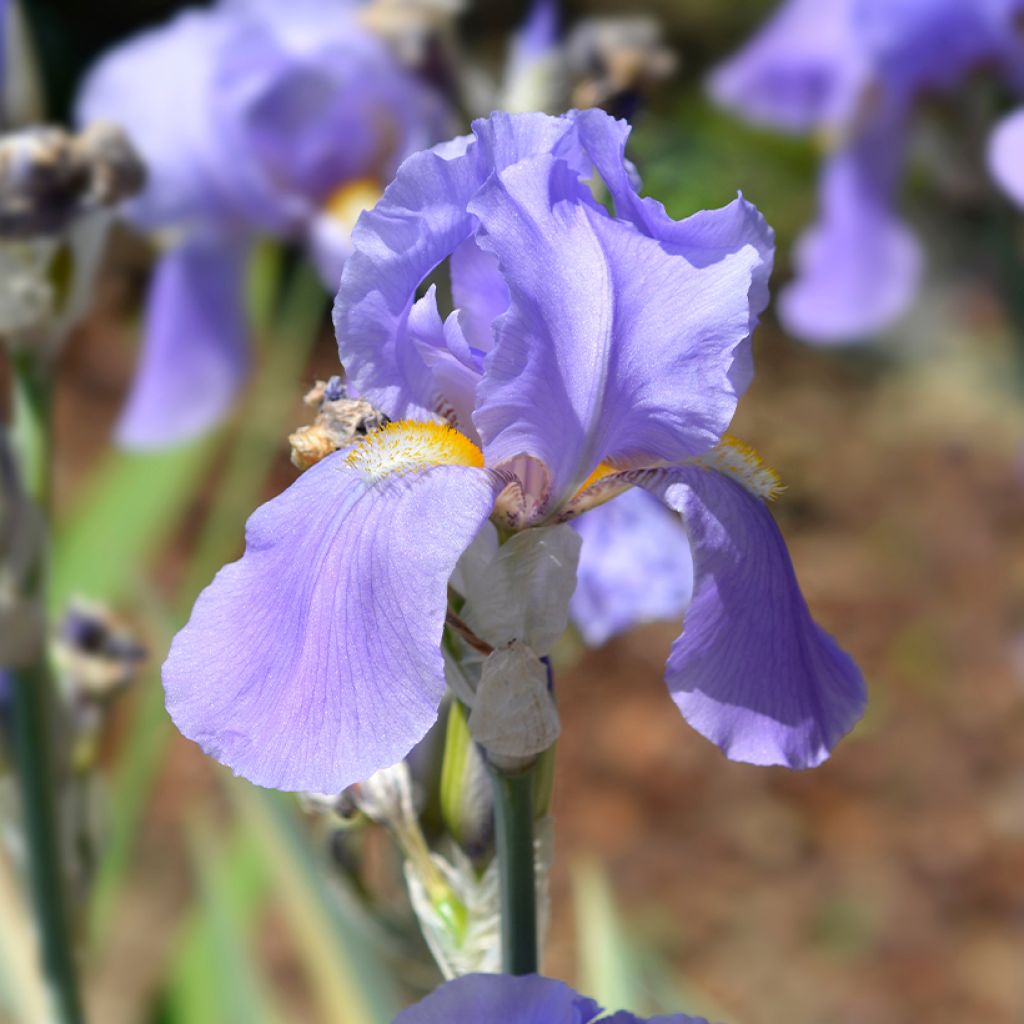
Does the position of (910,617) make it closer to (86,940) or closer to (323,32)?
(323,32)

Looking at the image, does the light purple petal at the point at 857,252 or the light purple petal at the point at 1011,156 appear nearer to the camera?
the light purple petal at the point at 1011,156

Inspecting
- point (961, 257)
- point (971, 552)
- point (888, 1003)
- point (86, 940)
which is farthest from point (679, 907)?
point (961, 257)

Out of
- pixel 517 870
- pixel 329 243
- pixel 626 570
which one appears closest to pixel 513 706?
pixel 517 870

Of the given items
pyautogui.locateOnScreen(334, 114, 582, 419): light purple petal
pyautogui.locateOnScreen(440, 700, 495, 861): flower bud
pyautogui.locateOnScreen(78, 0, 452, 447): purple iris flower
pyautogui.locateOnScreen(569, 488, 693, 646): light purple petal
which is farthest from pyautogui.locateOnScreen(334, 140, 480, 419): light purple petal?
pyautogui.locateOnScreen(78, 0, 452, 447): purple iris flower

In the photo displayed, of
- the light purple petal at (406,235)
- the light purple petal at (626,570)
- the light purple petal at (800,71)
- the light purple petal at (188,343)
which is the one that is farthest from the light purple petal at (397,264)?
the light purple petal at (800,71)

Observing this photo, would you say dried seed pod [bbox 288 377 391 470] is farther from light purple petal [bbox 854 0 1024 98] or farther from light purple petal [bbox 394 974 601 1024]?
light purple petal [bbox 854 0 1024 98]

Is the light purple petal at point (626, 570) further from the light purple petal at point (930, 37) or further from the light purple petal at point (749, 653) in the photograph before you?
the light purple petal at point (930, 37)
